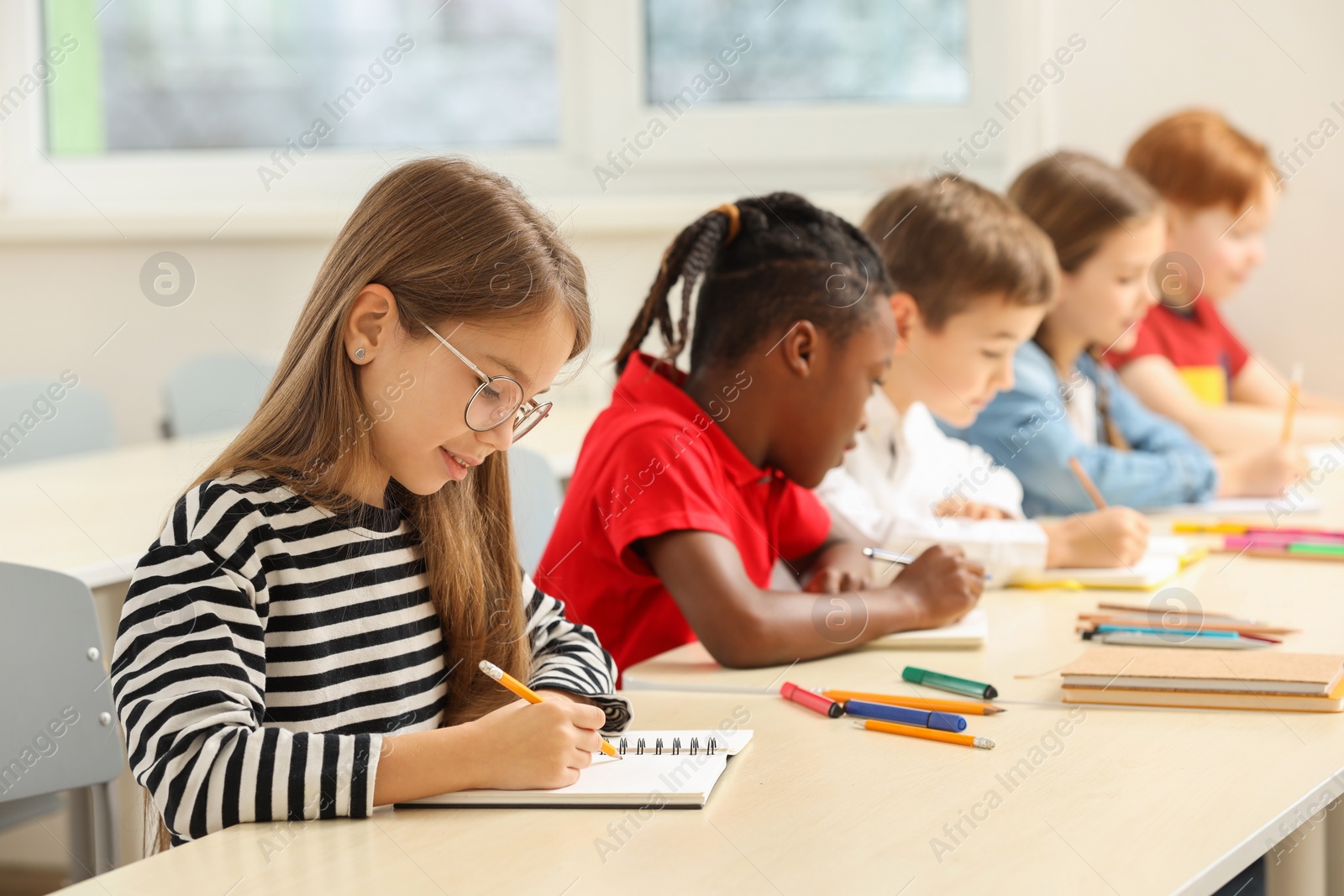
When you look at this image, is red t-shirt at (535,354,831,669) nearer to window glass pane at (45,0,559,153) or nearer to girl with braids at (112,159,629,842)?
girl with braids at (112,159,629,842)

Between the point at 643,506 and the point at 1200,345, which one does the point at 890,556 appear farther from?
the point at 1200,345


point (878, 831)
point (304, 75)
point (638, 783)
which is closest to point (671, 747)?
point (638, 783)

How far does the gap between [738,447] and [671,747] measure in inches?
19.9

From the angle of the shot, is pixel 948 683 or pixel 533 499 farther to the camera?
pixel 533 499

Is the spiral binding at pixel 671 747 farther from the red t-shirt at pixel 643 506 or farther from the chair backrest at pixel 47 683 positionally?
the chair backrest at pixel 47 683

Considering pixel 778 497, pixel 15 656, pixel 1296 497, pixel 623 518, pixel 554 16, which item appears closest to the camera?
pixel 15 656

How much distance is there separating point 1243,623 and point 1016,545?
312 millimetres

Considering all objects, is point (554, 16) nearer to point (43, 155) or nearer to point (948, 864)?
point (43, 155)

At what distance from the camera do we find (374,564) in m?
1.01

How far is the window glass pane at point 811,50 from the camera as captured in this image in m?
3.03

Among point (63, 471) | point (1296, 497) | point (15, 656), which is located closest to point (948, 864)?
point (15, 656)

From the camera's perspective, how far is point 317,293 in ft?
3.23

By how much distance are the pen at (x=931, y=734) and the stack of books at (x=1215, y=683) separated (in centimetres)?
15

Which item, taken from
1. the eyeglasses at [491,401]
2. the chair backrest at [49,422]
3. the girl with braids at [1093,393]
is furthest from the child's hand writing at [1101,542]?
the chair backrest at [49,422]
